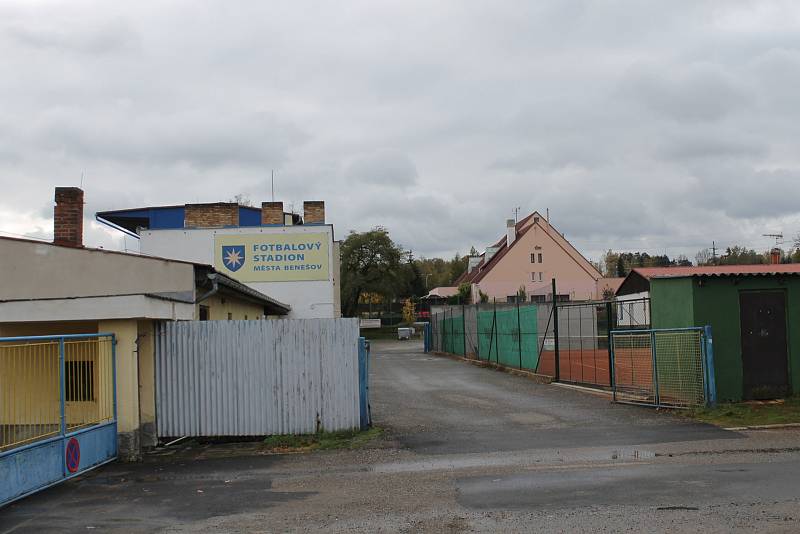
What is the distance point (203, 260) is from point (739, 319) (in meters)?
23.7

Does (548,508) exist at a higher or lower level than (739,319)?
lower

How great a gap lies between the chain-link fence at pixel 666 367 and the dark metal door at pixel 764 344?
1.11m

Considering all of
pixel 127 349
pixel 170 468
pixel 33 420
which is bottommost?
pixel 170 468

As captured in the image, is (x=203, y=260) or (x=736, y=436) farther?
(x=203, y=260)

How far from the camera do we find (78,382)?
11.5 m

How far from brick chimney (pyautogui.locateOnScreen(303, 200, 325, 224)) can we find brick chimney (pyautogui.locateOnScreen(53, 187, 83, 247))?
19914mm

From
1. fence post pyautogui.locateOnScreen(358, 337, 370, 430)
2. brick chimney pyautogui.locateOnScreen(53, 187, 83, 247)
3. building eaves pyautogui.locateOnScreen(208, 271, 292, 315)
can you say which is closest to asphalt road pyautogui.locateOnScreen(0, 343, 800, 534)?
fence post pyautogui.locateOnScreen(358, 337, 370, 430)

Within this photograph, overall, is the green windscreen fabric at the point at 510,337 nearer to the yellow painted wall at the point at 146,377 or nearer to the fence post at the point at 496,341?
the fence post at the point at 496,341

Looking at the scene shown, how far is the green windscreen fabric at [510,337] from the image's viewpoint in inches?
955

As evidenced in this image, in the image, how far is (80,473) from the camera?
32.8ft

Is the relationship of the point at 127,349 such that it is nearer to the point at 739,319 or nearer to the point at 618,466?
the point at 618,466

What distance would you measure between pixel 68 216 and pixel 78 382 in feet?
21.3

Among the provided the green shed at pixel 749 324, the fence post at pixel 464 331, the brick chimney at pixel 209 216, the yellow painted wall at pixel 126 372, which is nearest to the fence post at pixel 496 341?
the fence post at pixel 464 331

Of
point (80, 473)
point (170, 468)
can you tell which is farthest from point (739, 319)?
point (80, 473)
